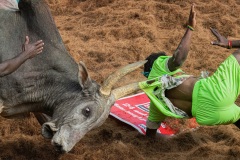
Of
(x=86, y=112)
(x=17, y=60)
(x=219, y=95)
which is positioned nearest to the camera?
(x=17, y=60)

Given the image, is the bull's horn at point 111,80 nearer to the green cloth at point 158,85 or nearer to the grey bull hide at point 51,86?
the grey bull hide at point 51,86

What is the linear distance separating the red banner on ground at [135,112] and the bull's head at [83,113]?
4.10 feet

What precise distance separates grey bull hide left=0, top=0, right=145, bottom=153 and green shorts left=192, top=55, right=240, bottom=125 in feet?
1.91

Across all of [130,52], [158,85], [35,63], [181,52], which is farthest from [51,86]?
[130,52]

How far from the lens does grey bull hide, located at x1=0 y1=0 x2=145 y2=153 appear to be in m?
3.65

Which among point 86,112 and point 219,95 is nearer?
point 86,112

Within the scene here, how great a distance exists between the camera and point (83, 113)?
12.0ft

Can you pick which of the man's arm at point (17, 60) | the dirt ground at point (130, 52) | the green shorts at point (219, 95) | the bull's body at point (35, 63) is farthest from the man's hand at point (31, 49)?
the green shorts at point (219, 95)

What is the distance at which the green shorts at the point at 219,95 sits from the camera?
13.0 ft

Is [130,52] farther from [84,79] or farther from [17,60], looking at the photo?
[17,60]

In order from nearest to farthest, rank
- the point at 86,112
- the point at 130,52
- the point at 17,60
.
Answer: the point at 17,60 → the point at 86,112 → the point at 130,52

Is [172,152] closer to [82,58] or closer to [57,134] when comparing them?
[57,134]

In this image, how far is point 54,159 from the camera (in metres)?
4.29

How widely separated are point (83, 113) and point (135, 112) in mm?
1673
